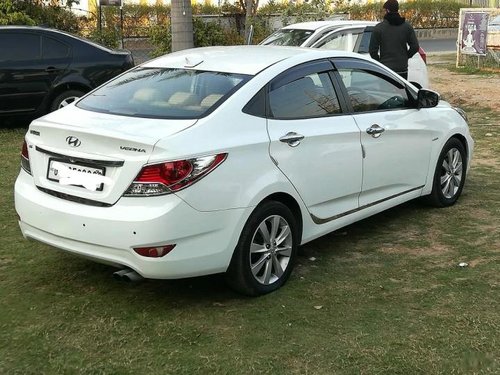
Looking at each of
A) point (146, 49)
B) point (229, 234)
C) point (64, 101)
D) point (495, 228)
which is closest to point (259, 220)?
point (229, 234)

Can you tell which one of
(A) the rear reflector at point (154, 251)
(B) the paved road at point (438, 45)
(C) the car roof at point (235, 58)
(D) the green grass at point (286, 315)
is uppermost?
(B) the paved road at point (438, 45)

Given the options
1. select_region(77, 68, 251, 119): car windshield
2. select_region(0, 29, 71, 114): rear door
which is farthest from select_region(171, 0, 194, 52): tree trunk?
select_region(77, 68, 251, 119): car windshield

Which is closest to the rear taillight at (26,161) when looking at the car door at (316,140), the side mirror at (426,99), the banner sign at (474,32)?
the car door at (316,140)

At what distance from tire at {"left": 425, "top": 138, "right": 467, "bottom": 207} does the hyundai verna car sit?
0.60m

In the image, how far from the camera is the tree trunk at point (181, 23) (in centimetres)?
1162

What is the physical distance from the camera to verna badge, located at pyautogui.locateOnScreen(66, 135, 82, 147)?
3.96 meters

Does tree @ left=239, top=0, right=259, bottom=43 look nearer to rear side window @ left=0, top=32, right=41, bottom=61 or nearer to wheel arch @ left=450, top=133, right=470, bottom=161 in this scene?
rear side window @ left=0, top=32, right=41, bottom=61

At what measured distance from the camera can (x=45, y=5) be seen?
1507cm

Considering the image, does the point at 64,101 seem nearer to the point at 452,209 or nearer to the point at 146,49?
the point at 452,209

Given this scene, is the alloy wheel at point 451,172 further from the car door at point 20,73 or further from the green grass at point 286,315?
the car door at point 20,73

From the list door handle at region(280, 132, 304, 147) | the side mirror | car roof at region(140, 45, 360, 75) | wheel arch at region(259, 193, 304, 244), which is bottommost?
wheel arch at region(259, 193, 304, 244)

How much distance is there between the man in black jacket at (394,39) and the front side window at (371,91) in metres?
3.31

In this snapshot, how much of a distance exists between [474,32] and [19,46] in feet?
38.0

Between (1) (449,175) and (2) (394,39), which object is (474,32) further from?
(1) (449,175)
